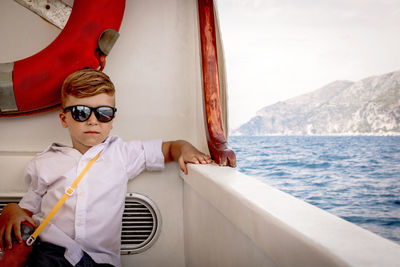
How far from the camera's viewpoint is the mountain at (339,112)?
23984 mm

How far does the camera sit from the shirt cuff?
3.19 feet

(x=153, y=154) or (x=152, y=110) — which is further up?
(x=152, y=110)

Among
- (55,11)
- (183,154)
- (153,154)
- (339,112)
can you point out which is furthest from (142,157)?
(339,112)

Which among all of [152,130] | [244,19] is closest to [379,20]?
[244,19]

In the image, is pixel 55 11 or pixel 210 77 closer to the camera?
pixel 210 77

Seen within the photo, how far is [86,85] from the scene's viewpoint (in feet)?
2.73

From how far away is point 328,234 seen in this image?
284mm

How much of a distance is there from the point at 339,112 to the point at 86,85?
3243 cm

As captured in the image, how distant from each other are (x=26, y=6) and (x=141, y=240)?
101 centimetres

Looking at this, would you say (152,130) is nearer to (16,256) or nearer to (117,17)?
(117,17)

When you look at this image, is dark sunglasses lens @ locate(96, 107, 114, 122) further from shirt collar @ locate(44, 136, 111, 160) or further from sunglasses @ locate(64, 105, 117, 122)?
shirt collar @ locate(44, 136, 111, 160)

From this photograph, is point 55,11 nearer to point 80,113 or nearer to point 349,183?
point 80,113

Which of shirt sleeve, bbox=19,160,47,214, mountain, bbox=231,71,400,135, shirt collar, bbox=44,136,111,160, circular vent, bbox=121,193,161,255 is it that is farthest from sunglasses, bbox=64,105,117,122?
mountain, bbox=231,71,400,135

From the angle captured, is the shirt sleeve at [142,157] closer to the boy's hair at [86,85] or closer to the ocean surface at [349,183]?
the boy's hair at [86,85]
